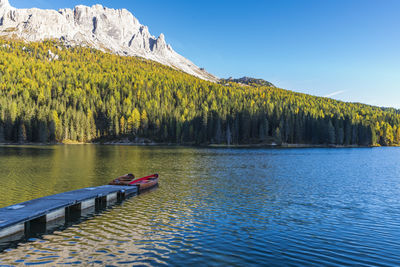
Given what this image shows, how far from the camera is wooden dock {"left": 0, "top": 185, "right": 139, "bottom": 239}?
18.6 metres

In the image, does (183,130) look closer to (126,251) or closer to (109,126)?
(109,126)

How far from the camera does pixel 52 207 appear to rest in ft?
72.5

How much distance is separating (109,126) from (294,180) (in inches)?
6564

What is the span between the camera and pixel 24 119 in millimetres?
156250

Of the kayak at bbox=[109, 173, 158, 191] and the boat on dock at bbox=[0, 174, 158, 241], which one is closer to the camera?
the boat on dock at bbox=[0, 174, 158, 241]

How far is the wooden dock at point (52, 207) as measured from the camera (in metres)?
18.6

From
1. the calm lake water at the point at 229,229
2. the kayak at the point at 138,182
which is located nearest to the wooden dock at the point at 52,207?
the calm lake water at the point at 229,229

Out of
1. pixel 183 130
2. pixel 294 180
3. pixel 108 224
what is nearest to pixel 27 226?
pixel 108 224

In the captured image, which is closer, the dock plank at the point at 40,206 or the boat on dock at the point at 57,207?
the boat on dock at the point at 57,207

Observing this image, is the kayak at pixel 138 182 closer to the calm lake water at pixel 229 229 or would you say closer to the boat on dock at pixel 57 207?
the boat on dock at pixel 57 207

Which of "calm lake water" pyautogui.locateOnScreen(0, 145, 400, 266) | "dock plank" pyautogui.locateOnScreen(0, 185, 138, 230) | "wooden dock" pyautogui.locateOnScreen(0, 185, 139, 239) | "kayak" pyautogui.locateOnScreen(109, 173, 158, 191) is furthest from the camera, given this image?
"kayak" pyautogui.locateOnScreen(109, 173, 158, 191)

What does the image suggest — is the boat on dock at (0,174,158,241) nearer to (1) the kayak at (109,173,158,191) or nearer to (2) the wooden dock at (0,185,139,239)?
(2) the wooden dock at (0,185,139,239)

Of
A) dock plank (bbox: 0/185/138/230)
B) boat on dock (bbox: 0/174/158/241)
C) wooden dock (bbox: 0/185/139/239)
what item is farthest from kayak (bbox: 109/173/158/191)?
dock plank (bbox: 0/185/138/230)

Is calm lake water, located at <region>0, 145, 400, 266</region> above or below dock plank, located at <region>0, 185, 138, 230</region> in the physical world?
below
